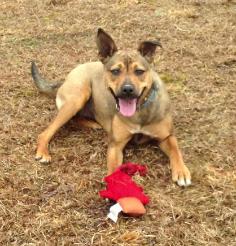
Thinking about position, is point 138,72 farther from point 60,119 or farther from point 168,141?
point 60,119

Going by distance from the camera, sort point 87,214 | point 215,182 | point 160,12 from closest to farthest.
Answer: point 87,214, point 215,182, point 160,12

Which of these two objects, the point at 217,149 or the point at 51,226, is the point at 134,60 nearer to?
the point at 217,149

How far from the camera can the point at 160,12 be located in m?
9.64

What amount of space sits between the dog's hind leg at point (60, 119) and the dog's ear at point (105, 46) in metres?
0.70

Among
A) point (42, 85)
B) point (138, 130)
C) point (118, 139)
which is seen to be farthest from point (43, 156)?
point (42, 85)

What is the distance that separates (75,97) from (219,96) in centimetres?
177

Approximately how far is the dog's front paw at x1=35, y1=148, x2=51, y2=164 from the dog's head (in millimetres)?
852

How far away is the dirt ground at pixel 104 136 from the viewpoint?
4.33 metres

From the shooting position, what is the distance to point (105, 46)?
541 cm

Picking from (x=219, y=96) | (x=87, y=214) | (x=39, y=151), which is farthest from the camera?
(x=219, y=96)

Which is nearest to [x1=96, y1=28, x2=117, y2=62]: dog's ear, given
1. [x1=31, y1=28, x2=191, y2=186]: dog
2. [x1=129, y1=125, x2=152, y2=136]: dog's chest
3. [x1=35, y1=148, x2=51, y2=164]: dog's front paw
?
[x1=31, y1=28, x2=191, y2=186]: dog

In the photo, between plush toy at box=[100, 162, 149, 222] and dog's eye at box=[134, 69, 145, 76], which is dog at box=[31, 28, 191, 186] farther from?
plush toy at box=[100, 162, 149, 222]

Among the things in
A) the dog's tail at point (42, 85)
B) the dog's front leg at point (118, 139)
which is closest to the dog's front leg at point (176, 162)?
the dog's front leg at point (118, 139)

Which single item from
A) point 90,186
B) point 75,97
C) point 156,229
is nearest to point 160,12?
point 75,97
